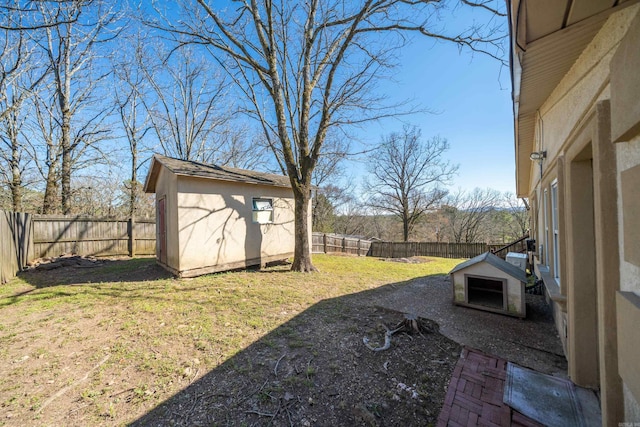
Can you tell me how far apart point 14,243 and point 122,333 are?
7239 millimetres

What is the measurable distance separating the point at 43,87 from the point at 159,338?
49.2ft

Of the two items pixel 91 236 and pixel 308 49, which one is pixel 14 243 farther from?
pixel 308 49

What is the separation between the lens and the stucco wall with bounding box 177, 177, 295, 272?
22.5 feet

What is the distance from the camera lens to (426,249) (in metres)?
16.7

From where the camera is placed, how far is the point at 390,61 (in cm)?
790

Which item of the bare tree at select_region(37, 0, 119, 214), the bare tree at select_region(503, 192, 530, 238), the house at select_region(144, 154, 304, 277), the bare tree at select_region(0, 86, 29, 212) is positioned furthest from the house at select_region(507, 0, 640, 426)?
the bare tree at select_region(503, 192, 530, 238)

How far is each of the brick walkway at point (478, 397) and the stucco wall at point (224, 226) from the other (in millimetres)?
6538

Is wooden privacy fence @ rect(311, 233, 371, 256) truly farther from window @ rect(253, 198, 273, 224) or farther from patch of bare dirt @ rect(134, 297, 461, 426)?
patch of bare dirt @ rect(134, 297, 461, 426)

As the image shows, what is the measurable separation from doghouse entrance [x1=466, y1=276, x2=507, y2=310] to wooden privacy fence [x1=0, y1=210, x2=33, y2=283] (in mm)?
11152

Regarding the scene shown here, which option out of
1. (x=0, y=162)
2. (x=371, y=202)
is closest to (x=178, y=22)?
(x=0, y=162)

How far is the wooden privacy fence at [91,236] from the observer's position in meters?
9.22

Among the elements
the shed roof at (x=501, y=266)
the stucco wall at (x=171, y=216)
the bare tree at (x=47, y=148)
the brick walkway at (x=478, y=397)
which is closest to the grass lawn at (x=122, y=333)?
the stucco wall at (x=171, y=216)

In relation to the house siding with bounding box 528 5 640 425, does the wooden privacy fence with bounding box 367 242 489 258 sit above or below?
below

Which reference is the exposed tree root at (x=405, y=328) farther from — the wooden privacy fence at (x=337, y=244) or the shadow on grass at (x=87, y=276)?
the wooden privacy fence at (x=337, y=244)
